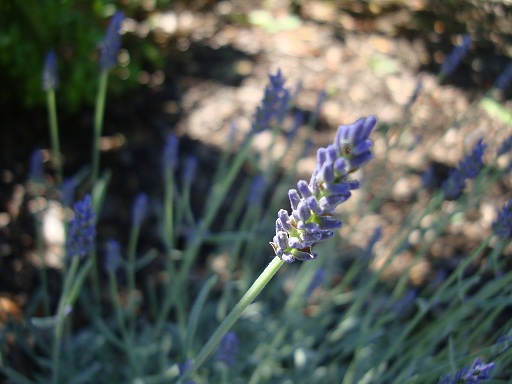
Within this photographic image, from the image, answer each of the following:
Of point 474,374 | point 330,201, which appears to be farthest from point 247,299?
point 474,374

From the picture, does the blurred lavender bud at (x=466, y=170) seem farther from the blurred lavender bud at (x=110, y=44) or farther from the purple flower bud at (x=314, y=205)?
the blurred lavender bud at (x=110, y=44)

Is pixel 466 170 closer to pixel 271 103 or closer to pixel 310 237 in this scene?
pixel 271 103

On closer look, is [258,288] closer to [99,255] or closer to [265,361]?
[265,361]

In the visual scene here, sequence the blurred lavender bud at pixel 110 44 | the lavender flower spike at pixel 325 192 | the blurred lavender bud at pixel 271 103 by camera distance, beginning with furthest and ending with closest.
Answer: the blurred lavender bud at pixel 110 44
the blurred lavender bud at pixel 271 103
the lavender flower spike at pixel 325 192

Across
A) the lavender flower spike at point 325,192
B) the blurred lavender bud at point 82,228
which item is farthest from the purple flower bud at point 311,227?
the blurred lavender bud at point 82,228

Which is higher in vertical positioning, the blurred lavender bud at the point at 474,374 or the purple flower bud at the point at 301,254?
the purple flower bud at the point at 301,254

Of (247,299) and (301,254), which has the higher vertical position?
(301,254)

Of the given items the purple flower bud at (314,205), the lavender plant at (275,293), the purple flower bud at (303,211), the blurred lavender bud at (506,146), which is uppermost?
the purple flower bud at (314,205)
